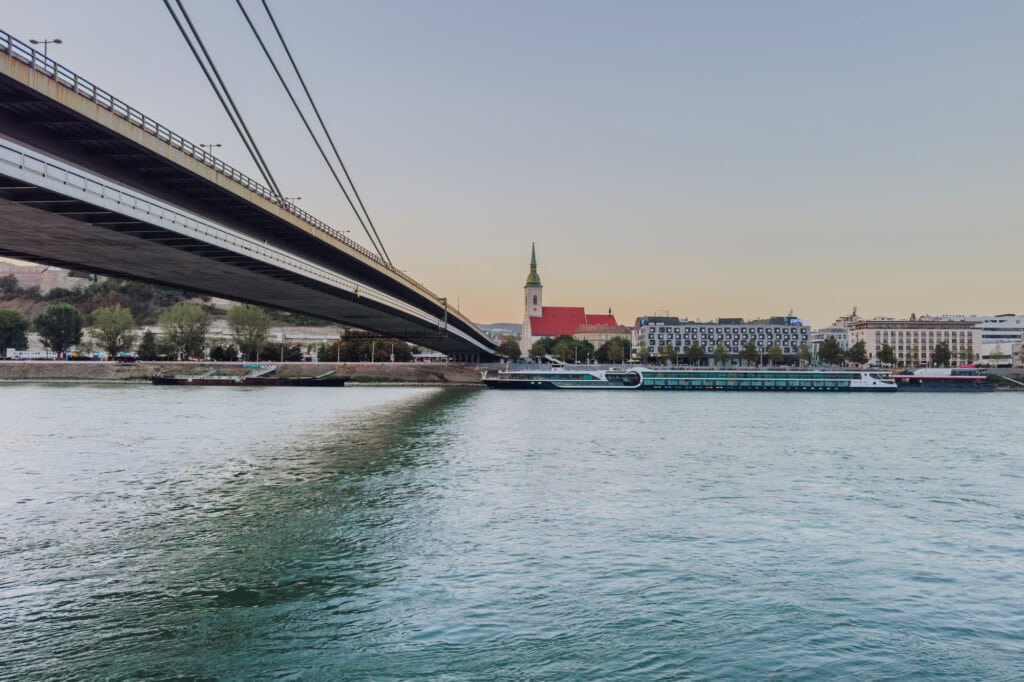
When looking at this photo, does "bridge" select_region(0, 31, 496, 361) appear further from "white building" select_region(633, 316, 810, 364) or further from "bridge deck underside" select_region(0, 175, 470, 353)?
"white building" select_region(633, 316, 810, 364)

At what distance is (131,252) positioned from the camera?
78.5 ft

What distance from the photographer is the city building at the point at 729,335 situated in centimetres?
16888

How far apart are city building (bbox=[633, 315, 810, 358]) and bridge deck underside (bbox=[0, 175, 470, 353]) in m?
135

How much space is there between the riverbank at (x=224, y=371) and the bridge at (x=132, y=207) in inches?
2516

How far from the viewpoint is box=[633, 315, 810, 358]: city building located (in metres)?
169

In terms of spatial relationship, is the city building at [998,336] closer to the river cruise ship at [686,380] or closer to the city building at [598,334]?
the city building at [598,334]

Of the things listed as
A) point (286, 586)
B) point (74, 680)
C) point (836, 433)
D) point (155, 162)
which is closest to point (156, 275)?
point (155, 162)

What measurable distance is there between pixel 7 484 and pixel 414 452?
1433 centimetres

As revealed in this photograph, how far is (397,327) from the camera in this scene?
66.0 metres

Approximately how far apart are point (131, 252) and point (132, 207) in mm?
7223

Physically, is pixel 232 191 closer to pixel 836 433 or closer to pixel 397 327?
pixel 836 433

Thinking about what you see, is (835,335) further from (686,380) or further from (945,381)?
(686,380)

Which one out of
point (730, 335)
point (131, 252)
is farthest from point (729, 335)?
point (131, 252)

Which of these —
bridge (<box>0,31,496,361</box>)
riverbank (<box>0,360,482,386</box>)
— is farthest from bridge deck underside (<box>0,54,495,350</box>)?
riverbank (<box>0,360,482,386</box>)
